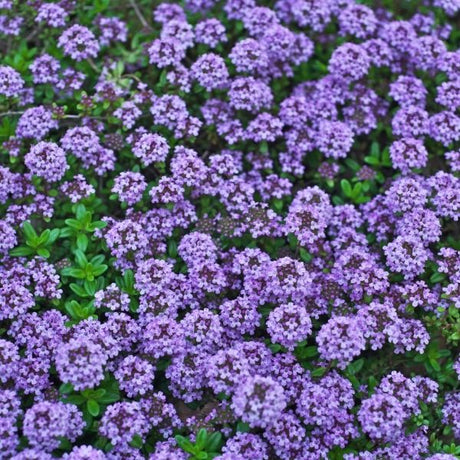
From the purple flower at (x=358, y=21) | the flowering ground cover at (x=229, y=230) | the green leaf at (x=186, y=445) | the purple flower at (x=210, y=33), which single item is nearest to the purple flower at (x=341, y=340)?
the flowering ground cover at (x=229, y=230)

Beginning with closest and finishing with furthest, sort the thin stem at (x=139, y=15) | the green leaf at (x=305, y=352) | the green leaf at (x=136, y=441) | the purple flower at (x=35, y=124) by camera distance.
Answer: the green leaf at (x=136, y=441)
the green leaf at (x=305, y=352)
the purple flower at (x=35, y=124)
the thin stem at (x=139, y=15)

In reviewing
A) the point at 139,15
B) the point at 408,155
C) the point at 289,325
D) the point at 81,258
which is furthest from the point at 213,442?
the point at 139,15

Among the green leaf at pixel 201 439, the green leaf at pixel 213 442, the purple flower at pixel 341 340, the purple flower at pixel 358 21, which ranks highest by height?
the purple flower at pixel 358 21

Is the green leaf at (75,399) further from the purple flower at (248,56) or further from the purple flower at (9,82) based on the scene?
the purple flower at (248,56)

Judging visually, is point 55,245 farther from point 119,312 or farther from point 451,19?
point 451,19

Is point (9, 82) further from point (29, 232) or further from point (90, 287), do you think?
point (90, 287)

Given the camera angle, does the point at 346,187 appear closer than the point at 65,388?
No

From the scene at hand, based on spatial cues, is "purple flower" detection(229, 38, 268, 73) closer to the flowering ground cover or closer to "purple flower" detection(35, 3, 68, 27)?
the flowering ground cover

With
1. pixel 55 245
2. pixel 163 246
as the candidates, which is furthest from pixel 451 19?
pixel 55 245
